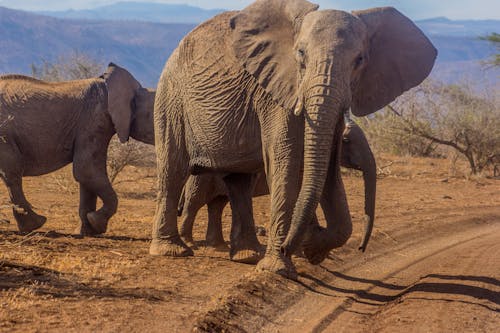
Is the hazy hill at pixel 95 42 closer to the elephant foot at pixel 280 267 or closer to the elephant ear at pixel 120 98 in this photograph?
the elephant ear at pixel 120 98

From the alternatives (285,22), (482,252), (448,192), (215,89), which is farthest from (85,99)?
(448,192)

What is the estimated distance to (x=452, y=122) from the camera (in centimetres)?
2106

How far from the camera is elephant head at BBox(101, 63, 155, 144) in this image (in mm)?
10750

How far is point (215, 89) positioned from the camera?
324 inches

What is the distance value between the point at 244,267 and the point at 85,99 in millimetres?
3498

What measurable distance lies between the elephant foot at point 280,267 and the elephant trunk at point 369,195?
24.2 inches

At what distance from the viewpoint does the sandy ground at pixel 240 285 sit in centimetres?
604

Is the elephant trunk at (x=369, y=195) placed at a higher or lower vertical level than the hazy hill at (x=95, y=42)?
higher

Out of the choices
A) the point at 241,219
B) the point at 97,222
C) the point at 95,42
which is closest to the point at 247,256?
the point at 241,219

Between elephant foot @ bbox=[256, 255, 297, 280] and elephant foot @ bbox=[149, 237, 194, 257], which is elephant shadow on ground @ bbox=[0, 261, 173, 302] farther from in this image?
elephant foot @ bbox=[149, 237, 194, 257]

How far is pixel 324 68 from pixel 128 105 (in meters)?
4.72

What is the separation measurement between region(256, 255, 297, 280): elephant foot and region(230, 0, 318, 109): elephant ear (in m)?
1.33

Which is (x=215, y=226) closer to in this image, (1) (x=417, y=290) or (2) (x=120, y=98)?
(2) (x=120, y=98)

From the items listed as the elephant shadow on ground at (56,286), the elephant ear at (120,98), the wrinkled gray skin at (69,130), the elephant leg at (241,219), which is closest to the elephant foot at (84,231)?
the wrinkled gray skin at (69,130)
